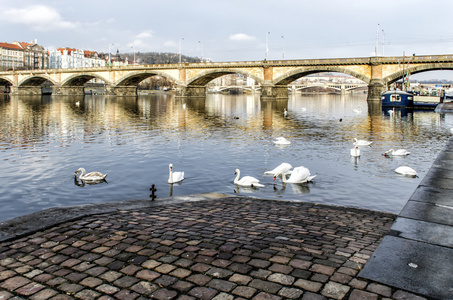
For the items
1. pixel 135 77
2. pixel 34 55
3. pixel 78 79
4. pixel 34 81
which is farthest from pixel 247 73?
pixel 34 55

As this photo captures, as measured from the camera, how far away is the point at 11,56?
158125mm

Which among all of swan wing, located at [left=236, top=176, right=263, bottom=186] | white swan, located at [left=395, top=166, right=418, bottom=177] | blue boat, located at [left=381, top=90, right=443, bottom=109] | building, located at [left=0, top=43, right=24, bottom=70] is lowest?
swan wing, located at [left=236, top=176, right=263, bottom=186]

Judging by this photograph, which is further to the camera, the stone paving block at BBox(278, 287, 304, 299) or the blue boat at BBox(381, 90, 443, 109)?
the blue boat at BBox(381, 90, 443, 109)

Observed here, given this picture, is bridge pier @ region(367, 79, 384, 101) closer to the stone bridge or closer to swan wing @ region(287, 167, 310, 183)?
the stone bridge

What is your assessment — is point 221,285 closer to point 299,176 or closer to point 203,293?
point 203,293

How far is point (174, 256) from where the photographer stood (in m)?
4.99

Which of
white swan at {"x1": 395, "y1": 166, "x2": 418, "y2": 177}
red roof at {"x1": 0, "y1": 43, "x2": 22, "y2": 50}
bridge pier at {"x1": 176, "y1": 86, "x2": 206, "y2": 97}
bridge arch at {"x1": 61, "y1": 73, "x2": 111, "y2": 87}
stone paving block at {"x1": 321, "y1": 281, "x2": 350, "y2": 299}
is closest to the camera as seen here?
stone paving block at {"x1": 321, "y1": 281, "x2": 350, "y2": 299}

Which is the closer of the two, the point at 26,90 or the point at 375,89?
the point at 375,89

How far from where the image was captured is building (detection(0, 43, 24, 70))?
153750 millimetres

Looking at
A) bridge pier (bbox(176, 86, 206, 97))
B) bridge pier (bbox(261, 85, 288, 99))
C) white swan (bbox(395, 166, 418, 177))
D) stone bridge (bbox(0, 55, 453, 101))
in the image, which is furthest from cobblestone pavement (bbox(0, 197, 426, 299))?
bridge pier (bbox(176, 86, 206, 97))

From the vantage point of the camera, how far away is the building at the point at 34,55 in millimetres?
164125

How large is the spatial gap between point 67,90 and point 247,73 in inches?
2205

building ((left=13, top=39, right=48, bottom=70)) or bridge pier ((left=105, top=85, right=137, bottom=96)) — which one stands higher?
building ((left=13, top=39, right=48, bottom=70))

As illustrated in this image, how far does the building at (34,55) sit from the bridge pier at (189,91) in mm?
103616
